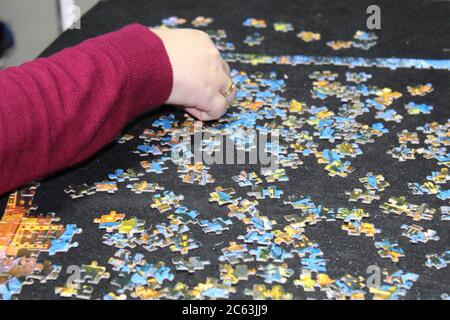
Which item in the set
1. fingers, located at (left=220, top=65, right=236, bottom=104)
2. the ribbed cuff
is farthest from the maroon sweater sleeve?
fingers, located at (left=220, top=65, right=236, bottom=104)

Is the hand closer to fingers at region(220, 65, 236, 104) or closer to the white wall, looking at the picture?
fingers at region(220, 65, 236, 104)

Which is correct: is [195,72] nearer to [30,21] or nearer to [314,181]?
[314,181]

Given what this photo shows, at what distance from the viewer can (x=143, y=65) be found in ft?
4.49

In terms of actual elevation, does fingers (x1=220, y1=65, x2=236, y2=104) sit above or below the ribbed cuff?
below

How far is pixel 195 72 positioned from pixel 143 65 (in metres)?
0.14

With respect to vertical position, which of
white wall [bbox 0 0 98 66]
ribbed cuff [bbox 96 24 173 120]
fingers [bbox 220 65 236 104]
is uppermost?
ribbed cuff [bbox 96 24 173 120]

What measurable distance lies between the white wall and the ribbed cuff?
2.13 meters

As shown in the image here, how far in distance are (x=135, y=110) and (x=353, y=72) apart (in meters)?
0.67

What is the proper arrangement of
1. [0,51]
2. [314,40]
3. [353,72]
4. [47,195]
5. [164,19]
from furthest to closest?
[0,51] → [164,19] → [314,40] → [353,72] → [47,195]

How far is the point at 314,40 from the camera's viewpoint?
1957mm

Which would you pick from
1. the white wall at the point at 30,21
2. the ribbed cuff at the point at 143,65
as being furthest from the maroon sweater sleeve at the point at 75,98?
the white wall at the point at 30,21

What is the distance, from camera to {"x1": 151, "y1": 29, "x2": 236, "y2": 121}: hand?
1447 millimetres
